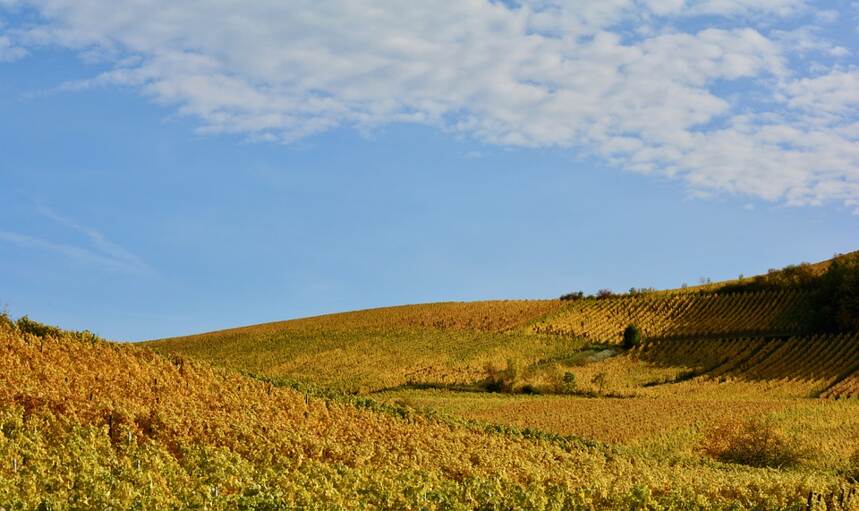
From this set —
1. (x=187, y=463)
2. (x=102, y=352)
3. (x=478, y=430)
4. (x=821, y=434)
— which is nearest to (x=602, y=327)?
(x=821, y=434)

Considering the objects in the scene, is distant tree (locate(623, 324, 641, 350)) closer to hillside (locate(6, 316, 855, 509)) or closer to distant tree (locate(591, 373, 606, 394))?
distant tree (locate(591, 373, 606, 394))

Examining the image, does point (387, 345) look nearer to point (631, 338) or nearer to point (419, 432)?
point (631, 338)

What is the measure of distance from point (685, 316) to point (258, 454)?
2784 inches

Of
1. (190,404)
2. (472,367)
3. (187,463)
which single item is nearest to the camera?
(187,463)

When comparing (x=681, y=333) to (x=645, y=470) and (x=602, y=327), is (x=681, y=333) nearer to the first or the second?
(x=602, y=327)

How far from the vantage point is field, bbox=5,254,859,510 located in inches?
692

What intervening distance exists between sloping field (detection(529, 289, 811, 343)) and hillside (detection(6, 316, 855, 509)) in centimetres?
5032

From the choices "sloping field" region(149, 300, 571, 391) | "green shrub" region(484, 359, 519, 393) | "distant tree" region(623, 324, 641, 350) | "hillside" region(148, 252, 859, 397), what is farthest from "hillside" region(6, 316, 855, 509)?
"distant tree" region(623, 324, 641, 350)

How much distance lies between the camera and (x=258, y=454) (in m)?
20.7

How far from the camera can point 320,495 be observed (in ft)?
56.4

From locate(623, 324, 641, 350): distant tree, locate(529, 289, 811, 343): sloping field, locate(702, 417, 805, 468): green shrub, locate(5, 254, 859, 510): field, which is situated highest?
locate(529, 289, 811, 343): sloping field

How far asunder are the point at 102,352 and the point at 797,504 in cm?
2139

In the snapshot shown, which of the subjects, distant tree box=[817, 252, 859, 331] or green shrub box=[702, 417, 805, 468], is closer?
green shrub box=[702, 417, 805, 468]

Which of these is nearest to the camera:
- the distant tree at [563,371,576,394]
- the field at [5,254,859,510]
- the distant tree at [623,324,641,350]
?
the field at [5,254,859,510]
